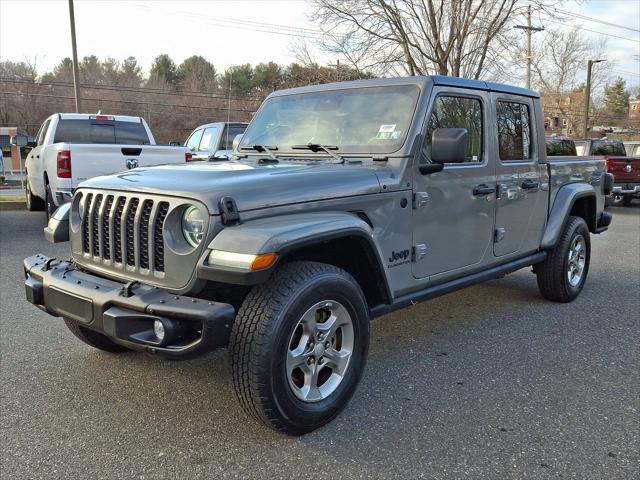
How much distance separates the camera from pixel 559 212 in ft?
17.0

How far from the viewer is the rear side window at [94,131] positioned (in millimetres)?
9609

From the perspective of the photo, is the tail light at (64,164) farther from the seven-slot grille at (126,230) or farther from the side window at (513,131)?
the side window at (513,131)

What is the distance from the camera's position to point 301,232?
2771 millimetres

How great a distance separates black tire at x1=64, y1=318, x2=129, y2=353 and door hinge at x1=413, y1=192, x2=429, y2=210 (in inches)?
89.4

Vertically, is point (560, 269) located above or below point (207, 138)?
below

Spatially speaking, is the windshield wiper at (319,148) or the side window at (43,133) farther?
the side window at (43,133)

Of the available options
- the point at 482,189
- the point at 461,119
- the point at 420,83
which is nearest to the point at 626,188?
the point at 482,189

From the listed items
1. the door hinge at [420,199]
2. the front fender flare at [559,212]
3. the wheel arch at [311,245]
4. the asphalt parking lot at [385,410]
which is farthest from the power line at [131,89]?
the wheel arch at [311,245]

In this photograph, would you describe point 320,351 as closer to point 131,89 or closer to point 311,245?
point 311,245

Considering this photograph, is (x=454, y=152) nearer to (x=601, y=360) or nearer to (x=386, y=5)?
(x=601, y=360)

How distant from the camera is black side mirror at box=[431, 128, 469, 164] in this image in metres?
3.42

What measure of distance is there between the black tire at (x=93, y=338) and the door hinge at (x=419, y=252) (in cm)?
216

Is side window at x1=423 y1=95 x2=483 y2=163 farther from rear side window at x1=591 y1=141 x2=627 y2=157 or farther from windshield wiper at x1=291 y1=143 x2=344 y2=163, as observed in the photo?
rear side window at x1=591 y1=141 x2=627 y2=157

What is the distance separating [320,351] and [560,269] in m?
3.19
